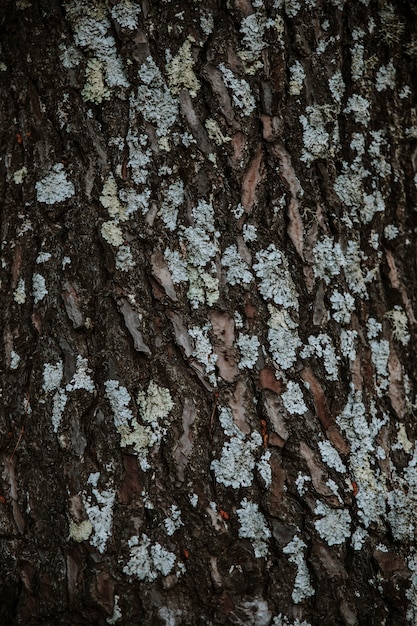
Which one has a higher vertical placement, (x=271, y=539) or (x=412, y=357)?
(x=412, y=357)

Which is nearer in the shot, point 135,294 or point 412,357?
point 135,294

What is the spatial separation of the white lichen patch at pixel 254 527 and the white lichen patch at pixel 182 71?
1017mm

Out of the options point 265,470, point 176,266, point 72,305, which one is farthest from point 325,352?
point 72,305

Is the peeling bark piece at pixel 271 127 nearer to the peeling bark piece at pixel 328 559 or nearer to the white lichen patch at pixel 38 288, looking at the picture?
the white lichen patch at pixel 38 288

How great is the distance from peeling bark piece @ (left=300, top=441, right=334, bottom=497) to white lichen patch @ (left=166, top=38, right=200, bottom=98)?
0.92m

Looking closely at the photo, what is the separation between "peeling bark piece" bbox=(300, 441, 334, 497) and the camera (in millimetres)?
1381

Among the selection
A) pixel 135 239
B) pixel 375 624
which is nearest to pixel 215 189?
pixel 135 239

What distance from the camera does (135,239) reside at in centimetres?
138

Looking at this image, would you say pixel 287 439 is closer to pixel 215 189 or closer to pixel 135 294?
pixel 135 294

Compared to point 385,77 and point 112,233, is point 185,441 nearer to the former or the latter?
point 112,233

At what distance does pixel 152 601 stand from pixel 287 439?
506 mm

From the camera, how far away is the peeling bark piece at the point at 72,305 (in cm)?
140

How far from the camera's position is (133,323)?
1.38 meters

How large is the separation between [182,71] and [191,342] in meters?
0.67
